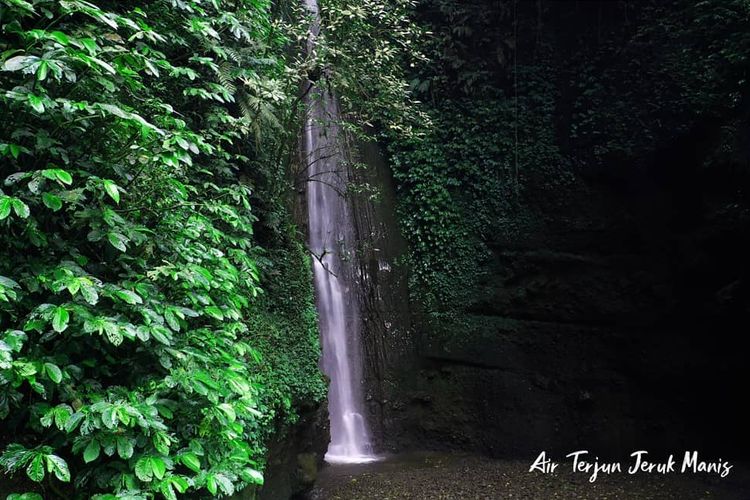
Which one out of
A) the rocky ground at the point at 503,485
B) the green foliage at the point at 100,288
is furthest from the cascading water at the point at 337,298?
the green foliage at the point at 100,288

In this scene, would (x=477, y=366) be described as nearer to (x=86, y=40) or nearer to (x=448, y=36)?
(x=448, y=36)

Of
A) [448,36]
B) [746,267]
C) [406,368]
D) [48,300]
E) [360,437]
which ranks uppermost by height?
[448,36]

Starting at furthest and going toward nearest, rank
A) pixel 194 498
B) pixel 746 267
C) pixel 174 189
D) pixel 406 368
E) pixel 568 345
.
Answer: pixel 406 368 < pixel 568 345 < pixel 746 267 < pixel 174 189 < pixel 194 498

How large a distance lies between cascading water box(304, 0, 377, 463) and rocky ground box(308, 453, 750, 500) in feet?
3.17

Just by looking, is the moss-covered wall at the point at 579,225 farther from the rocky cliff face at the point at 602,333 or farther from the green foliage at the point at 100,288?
the green foliage at the point at 100,288

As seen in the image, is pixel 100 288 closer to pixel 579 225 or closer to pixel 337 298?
pixel 337 298

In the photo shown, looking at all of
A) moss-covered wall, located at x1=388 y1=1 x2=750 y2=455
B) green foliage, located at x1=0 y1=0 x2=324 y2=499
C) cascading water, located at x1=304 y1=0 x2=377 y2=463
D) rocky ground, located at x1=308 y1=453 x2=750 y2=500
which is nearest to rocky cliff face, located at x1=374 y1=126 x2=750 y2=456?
moss-covered wall, located at x1=388 y1=1 x2=750 y2=455

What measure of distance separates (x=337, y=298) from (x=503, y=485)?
4.19m

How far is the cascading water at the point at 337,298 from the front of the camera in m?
8.53

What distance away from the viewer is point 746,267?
7.07 metres

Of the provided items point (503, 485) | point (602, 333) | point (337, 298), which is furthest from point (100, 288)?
point (602, 333)

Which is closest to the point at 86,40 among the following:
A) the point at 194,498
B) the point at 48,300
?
the point at 48,300

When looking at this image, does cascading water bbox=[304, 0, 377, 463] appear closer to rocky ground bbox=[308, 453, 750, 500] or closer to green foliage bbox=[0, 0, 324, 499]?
rocky ground bbox=[308, 453, 750, 500]

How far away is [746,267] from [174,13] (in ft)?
26.5
